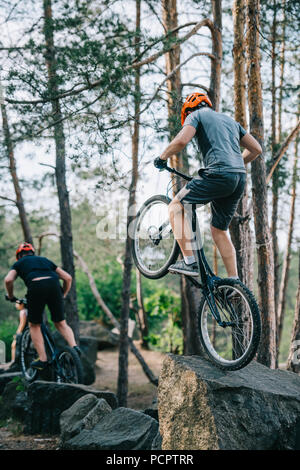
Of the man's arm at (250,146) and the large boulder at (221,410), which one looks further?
the man's arm at (250,146)

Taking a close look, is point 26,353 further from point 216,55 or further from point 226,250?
point 216,55

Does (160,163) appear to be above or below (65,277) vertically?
above

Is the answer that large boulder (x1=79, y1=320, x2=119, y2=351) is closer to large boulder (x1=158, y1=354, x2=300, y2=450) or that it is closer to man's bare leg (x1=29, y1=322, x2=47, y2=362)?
man's bare leg (x1=29, y1=322, x2=47, y2=362)

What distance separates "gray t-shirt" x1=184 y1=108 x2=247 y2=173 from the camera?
4.06 meters

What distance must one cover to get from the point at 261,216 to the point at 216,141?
3.16 metres

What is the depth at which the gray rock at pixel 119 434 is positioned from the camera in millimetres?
4461

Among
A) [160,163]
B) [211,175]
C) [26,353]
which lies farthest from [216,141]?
[26,353]

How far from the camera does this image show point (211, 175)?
160 inches

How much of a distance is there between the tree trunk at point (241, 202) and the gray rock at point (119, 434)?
2.83m

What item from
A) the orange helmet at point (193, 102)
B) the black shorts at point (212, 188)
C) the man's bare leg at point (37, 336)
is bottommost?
the man's bare leg at point (37, 336)

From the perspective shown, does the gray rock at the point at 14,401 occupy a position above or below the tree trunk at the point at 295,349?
below

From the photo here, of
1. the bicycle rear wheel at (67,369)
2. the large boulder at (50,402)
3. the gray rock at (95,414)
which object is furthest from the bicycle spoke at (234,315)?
the bicycle rear wheel at (67,369)

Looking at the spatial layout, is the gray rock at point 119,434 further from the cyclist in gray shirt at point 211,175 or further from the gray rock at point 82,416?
the cyclist in gray shirt at point 211,175
